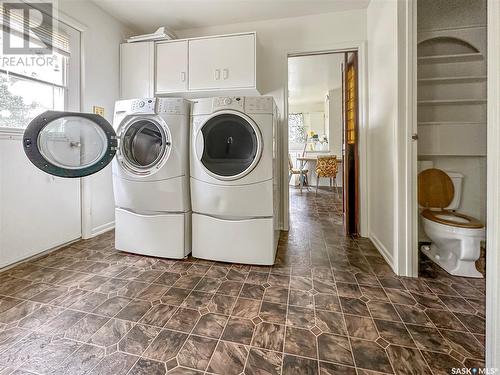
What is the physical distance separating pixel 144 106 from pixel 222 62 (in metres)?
1.02

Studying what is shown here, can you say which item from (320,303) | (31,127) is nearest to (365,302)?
(320,303)

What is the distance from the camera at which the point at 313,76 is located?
495 centimetres

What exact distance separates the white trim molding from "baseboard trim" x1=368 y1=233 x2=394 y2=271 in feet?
3.44

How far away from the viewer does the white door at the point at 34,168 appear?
1792 mm

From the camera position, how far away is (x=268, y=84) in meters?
2.73

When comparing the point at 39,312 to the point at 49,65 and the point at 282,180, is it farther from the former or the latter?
the point at 282,180

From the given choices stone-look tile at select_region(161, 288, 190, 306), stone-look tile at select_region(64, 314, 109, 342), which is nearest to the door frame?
stone-look tile at select_region(161, 288, 190, 306)

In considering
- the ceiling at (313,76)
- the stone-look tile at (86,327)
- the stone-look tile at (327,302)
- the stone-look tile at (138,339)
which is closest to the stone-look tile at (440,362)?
the stone-look tile at (327,302)

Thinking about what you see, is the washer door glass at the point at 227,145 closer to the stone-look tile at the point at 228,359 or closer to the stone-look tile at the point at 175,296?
the stone-look tile at the point at 175,296

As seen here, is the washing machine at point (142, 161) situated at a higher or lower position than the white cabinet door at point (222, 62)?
lower

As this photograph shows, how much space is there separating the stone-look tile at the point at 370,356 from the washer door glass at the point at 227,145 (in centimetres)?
126

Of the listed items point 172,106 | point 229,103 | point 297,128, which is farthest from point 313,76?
point 172,106

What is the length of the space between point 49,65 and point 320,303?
9.45ft

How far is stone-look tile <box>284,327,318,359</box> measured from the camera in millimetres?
1038
